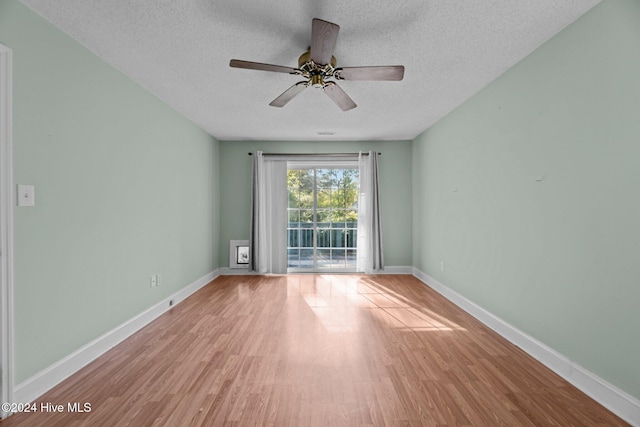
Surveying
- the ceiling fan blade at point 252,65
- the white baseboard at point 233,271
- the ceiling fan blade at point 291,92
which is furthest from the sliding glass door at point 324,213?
the ceiling fan blade at point 252,65

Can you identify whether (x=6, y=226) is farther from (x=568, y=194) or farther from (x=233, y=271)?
(x=233, y=271)

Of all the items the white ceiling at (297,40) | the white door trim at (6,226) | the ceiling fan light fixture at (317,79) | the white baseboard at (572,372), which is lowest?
the white baseboard at (572,372)

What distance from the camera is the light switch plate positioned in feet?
5.92

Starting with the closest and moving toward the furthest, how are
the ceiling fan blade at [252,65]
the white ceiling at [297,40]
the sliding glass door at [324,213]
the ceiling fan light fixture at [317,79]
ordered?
the white ceiling at [297,40] < the ceiling fan blade at [252,65] < the ceiling fan light fixture at [317,79] < the sliding glass door at [324,213]

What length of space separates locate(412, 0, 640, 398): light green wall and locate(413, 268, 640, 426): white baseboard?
47 mm

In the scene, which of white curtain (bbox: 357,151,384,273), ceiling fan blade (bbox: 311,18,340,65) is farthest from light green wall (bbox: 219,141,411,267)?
ceiling fan blade (bbox: 311,18,340,65)

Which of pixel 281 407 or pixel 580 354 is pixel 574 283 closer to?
pixel 580 354

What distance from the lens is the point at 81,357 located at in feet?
7.31

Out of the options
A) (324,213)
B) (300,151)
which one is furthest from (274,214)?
(300,151)

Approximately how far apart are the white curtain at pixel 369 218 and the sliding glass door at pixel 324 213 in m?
0.25

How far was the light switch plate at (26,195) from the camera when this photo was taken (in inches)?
71.0

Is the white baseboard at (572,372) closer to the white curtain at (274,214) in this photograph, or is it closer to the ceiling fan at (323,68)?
the ceiling fan at (323,68)

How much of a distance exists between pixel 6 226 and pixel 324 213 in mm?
4260

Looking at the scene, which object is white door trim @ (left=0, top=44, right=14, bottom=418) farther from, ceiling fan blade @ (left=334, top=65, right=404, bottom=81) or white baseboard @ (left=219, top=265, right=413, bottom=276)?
white baseboard @ (left=219, top=265, right=413, bottom=276)
